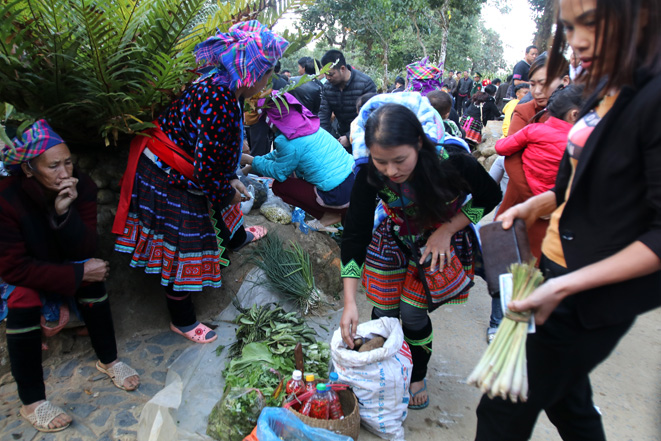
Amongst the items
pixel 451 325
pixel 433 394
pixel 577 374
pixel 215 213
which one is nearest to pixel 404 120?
pixel 577 374

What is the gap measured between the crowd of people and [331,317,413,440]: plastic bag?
0.46 ft

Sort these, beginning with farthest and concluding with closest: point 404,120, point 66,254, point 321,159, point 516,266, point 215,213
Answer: point 321,159 → point 215,213 → point 66,254 → point 404,120 → point 516,266

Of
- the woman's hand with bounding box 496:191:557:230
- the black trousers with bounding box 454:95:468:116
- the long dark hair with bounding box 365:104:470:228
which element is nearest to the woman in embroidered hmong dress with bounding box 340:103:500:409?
the long dark hair with bounding box 365:104:470:228

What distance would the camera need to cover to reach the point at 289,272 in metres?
3.38

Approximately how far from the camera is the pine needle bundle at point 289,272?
335 centimetres

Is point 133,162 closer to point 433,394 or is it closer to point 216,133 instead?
point 216,133

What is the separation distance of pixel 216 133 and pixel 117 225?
845 millimetres

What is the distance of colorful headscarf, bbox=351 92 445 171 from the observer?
7.16ft

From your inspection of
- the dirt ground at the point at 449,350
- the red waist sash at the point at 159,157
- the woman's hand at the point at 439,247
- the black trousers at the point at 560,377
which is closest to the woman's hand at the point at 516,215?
the black trousers at the point at 560,377

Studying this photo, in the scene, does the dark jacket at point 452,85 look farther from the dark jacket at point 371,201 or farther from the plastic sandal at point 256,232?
the dark jacket at point 371,201

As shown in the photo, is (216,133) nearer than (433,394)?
Yes

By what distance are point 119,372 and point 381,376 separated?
1559 millimetres

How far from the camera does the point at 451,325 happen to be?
3.45 meters

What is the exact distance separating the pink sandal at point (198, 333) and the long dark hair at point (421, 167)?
1687mm
